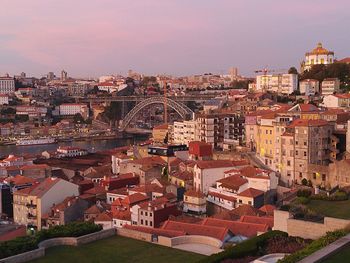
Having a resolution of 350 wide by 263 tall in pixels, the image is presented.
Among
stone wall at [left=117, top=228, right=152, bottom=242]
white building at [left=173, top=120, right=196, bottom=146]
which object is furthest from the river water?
stone wall at [left=117, top=228, right=152, bottom=242]

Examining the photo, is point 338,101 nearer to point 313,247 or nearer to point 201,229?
point 201,229

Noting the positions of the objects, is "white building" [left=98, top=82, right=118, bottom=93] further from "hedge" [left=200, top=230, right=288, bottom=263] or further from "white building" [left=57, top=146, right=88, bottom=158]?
"hedge" [left=200, top=230, right=288, bottom=263]

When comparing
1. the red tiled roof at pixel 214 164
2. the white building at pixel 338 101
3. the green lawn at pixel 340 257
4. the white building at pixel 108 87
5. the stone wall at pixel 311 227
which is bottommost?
the red tiled roof at pixel 214 164

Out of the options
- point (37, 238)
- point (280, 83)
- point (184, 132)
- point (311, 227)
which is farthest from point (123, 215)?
point (280, 83)

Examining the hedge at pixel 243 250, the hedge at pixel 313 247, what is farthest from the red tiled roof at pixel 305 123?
the hedge at pixel 313 247

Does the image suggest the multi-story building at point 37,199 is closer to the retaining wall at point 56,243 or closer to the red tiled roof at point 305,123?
the red tiled roof at point 305,123

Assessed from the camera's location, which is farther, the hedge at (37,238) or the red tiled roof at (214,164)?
the red tiled roof at (214,164)

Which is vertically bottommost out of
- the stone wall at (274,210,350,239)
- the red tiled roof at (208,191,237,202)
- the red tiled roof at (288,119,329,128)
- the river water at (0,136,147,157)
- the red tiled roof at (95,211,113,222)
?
the river water at (0,136,147,157)
